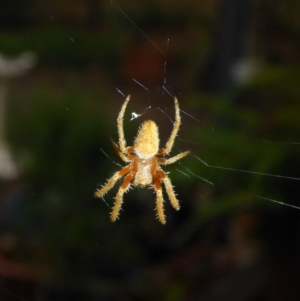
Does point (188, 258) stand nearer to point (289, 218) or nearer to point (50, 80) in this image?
point (289, 218)

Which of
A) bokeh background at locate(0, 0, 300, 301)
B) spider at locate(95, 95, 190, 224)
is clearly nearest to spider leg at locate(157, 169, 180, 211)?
spider at locate(95, 95, 190, 224)

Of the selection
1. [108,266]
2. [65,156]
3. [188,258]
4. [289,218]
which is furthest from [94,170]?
[289,218]

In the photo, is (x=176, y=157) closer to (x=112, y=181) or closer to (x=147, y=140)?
(x=147, y=140)

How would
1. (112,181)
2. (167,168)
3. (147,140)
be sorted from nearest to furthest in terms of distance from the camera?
(147,140) → (112,181) → (167,168)

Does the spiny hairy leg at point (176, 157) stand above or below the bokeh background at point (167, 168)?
below

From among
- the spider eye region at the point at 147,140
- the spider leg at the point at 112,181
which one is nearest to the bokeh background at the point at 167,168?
the spider leg at the point at 112,181

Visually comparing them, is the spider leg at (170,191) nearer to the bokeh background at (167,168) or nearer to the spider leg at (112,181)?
the spider leg at (112,181)

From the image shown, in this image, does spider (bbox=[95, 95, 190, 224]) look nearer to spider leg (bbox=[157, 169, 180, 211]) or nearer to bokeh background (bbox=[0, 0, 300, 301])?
spider leg (bbox=[157, 169, 180, 211])

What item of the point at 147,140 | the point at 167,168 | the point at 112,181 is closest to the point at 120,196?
the point at 112,181
